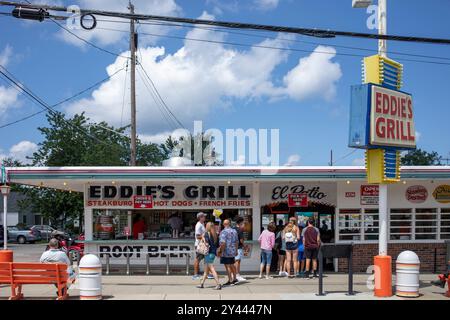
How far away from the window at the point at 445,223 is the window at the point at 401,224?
3.65ft

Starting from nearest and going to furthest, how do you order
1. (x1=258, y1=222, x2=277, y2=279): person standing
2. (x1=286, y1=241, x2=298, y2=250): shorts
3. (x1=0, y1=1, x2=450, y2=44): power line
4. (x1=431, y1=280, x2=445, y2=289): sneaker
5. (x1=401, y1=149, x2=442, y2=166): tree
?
1. (x1=0, y1=1, x2=450, y2=44): power line
2. (x1=431, y1=280, x2=445, y2=289): sneaker
3. (x1=258, y1=222, x2=277, y2=279): person standing
4. (x1=286, y1=241, x2=298, y2=250): shorts
5. (x1=401, y1=149, x2=442, y2=166): tree

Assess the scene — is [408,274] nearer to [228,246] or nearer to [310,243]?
[310,243]

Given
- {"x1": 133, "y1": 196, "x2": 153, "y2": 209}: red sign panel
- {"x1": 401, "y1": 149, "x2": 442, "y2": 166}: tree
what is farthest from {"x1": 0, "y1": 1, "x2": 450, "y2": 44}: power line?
{"x1": 401, "y1": 149, "x2": 442, "y2": 166}: tree

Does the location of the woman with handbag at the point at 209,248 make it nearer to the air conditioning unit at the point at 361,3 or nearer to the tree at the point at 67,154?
the air conditioning unit at the point at 361,3

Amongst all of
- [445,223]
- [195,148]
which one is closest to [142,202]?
[445,223]

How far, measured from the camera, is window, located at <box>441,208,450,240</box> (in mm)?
17906

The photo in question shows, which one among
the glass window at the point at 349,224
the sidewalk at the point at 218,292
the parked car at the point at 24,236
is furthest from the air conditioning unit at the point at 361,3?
the parked car at the point at 24,236

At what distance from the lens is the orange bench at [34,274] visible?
462 inches

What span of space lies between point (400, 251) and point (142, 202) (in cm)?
839

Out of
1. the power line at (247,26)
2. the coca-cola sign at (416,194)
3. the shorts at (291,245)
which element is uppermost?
the power line at (247,26)

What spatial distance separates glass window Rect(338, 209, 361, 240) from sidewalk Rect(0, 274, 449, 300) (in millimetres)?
1925

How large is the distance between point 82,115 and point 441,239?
27.6 meters

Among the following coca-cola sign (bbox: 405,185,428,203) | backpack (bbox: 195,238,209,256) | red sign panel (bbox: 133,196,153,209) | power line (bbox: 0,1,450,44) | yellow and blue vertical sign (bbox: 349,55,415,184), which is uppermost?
power line (bbox: 0,1,450,44)

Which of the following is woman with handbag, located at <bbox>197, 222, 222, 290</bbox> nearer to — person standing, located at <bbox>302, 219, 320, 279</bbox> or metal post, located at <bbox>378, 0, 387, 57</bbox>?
person standing, located at <bbox>302, 219, 320, 279</bbox>
